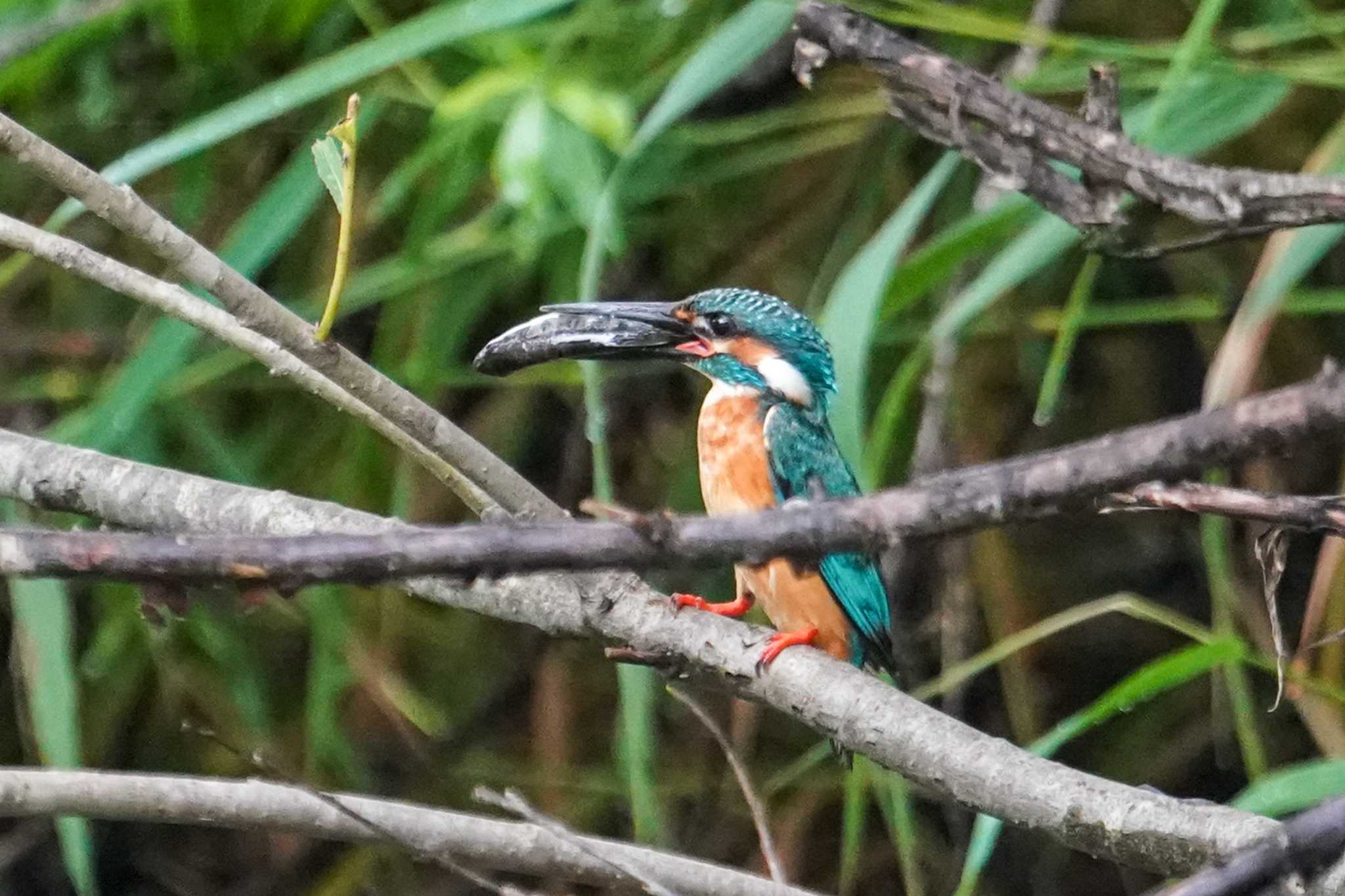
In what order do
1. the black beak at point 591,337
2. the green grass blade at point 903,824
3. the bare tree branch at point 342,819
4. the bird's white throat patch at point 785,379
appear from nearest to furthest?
the bare tree branch at point 342,819 < the black beak at point 591,337 < the green grass blade at point 903,824 < the bird's white throat patch at point 785,379

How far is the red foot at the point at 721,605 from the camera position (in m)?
1.43

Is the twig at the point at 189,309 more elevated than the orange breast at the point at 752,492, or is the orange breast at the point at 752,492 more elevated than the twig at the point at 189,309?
the orange breast at the point at 752,492

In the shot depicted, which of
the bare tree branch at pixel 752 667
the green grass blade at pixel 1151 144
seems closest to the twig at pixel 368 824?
the bare tree branch at pixel 752 667

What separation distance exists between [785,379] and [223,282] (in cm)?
106

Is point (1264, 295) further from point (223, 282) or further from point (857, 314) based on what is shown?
point (223, 282)

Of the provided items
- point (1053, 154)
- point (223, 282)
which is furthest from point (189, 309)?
point (1053, 154)

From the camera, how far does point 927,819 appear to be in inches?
95.7

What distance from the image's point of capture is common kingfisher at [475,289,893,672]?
1.82 metres

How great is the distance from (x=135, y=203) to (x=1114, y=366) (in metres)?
1.73

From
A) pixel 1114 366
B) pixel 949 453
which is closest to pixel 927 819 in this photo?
pixel 949 453

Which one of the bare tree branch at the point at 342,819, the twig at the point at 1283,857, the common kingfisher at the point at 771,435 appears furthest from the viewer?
the common kingfisher at the point at 771,435

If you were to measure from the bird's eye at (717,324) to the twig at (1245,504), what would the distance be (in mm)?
1060

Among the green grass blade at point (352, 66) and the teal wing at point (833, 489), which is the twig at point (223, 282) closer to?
Result: the green grass blade at point (352, 66)

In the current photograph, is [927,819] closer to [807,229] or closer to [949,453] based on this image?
[949,453]
